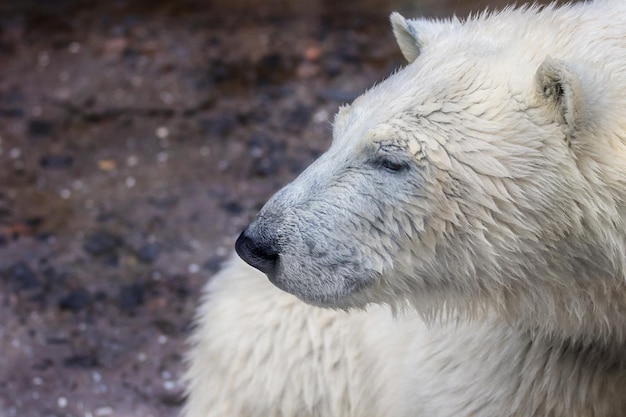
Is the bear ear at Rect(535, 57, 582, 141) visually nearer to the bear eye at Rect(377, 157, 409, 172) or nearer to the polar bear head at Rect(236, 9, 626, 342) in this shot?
the polar bear head at Rect(236, 9, 626, 342)

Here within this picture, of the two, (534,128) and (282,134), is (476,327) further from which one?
(282,134)

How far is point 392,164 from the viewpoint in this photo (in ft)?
5.71

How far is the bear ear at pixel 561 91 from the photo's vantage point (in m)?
1.59

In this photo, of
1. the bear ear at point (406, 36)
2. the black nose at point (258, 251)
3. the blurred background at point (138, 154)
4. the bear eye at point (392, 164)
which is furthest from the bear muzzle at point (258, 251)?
the blurred background at point (138, 154)

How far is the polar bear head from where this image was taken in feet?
5.43

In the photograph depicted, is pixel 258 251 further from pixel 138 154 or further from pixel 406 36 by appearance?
pixel 138 154

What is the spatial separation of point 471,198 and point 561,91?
0.25m

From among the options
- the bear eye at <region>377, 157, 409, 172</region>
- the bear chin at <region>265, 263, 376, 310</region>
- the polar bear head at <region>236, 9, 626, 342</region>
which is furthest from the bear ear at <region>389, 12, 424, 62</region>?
the bear chin at <region>265, 263, 376, 310</region>

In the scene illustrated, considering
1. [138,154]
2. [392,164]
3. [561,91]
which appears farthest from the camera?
[138,154]

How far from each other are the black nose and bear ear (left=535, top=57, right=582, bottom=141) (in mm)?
579

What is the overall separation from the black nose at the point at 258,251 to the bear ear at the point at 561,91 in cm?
58

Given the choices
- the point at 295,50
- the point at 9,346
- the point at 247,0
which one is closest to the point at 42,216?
the point at 9,346

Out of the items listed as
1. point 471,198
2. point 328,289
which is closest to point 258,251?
point 328,289

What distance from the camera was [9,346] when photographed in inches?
131
